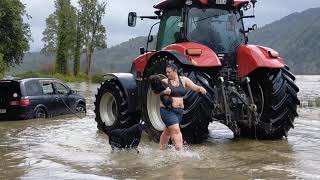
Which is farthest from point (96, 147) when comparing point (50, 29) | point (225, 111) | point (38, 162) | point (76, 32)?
point (50, 29)

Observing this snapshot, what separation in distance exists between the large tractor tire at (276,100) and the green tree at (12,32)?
1777 cm

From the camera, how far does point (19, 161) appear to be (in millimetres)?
8914

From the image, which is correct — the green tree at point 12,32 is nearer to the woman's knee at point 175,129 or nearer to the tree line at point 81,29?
the woman's knee at point 175,129

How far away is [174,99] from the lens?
9.38 m

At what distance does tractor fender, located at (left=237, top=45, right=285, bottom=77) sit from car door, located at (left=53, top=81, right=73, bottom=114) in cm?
873

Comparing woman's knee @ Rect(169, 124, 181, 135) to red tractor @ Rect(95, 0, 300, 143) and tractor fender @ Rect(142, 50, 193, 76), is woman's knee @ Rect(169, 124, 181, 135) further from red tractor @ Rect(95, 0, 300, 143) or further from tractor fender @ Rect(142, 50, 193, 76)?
tractor fender @ Rect(142, 50, 193, 76)

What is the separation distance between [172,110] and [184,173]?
74.3 inches

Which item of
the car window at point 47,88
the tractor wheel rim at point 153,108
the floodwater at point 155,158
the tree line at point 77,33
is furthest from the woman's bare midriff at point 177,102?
the tree line at point 77,33

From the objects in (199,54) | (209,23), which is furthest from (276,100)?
(209,23)

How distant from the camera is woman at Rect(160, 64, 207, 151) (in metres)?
9.26

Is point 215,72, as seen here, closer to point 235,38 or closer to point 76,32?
point 235,38

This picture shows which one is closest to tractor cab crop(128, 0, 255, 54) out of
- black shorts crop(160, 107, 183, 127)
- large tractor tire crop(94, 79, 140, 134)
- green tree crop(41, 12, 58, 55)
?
large tractor tire crop(94, 79, 140, 134)

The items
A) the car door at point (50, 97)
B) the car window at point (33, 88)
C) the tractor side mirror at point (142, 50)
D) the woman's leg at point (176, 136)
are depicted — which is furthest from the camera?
the car door at point (50, 97)

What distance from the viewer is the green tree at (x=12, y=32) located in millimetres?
26859
